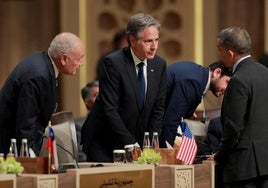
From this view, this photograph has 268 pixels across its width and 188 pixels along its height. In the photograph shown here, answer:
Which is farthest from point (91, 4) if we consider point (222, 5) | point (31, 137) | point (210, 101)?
point (31, 137)

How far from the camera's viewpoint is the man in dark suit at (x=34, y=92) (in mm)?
6215

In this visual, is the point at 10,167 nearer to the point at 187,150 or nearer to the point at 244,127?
the point at 187,150

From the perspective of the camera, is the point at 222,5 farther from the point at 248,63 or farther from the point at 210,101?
the point at 248,63

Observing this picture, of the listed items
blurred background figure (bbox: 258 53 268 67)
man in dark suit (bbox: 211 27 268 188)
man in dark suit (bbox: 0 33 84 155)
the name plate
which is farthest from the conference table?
blurred background figure (bbox: 258 53 268 67)

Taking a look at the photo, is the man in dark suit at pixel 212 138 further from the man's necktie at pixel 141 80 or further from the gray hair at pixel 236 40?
the gray hair at pixel 236 40

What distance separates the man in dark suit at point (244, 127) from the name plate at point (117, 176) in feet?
1.95

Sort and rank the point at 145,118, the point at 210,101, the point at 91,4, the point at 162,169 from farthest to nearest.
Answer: the point at 91,4 → the point at 210,101 → the point at 145,118 → the point at 162,169

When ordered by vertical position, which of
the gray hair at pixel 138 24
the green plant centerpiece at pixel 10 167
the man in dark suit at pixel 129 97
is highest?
the gray hair at pixel 138 24

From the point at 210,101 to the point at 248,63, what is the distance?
3.16 m

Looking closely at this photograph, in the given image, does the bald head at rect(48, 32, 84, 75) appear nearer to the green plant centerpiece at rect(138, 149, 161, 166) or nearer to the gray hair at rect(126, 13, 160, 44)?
the gray hair at rect(126, 13, 160, 44)

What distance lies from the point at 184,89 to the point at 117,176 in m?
1.24

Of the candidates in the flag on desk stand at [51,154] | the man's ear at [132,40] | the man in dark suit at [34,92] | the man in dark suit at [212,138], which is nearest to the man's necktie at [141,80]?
the man's ear at [132,40]

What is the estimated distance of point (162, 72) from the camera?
688cm

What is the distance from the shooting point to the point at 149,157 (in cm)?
619
